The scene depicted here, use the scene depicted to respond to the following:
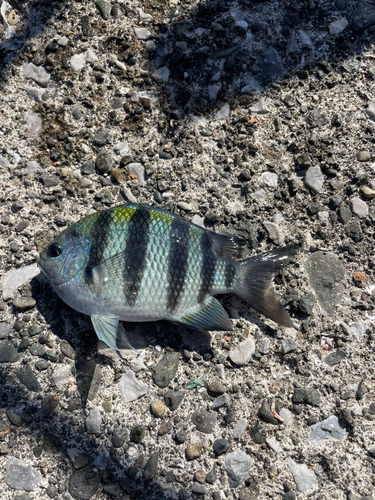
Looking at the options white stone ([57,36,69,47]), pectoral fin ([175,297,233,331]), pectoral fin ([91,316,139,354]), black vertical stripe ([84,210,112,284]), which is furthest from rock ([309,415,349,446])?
white stone ([57,36,69,47])

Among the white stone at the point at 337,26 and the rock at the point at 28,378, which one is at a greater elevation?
the white stone at the point at 337,26

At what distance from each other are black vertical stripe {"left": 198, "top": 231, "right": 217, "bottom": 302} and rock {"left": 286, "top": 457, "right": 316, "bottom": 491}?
106 cm

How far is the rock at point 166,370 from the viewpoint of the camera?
2.45m

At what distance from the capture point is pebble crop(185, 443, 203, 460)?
234 cm

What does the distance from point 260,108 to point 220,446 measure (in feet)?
6.93

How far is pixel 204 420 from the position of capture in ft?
7.86

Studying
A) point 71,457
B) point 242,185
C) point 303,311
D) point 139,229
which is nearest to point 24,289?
point 139,229

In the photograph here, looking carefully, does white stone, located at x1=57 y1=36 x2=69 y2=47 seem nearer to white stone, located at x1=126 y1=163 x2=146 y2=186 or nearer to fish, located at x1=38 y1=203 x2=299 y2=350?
white stone, located at x1=126 y1=163 x2=146 y2=186

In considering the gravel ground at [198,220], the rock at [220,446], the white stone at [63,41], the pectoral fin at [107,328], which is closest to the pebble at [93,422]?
the gravel ground at [198,220]

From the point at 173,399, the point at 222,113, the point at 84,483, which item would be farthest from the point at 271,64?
the point at 84,483

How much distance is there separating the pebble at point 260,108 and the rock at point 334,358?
1606mm

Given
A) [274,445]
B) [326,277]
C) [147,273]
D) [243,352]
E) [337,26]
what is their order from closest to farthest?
[147,273] → [274,445] → [243,352] → [326,277] → [337,26]

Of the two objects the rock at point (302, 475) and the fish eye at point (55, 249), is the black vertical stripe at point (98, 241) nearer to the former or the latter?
the fish eye at point (55, 249)

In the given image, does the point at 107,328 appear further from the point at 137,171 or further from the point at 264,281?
the point at 137,171
